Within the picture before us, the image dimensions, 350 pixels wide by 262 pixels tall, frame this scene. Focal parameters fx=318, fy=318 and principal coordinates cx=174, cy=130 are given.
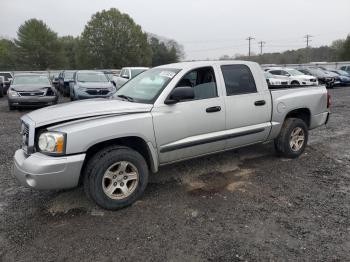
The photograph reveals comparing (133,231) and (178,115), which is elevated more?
(178,115)

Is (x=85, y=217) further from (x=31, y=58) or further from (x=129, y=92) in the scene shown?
(x=31, y=58)

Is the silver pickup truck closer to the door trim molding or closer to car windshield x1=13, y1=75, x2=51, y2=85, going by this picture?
the door trim molding

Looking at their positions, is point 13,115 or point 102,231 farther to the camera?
point 13,115

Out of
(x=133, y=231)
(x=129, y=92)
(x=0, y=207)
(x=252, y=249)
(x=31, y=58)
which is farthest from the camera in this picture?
(x=31, y=58)

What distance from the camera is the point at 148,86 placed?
15.0 feet

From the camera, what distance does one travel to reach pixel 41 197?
14.1ft

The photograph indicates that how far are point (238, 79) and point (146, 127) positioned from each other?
1.80 m

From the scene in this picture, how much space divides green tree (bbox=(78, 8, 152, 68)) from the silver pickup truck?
51680 mm

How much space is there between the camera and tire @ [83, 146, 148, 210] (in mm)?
3670

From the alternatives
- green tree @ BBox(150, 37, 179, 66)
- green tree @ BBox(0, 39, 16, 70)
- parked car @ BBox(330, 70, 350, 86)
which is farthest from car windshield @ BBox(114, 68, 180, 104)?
green tree @ BBox(150, 37, 179, 66)

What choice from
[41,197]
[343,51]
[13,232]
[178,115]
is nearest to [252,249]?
[178,115]

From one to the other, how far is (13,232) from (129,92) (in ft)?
7.83

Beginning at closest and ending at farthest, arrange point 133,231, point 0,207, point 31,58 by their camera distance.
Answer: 1. point 133,231
2. point 0,207
3. point 31,58

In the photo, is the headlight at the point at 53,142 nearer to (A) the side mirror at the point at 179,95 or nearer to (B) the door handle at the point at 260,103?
(A) the side mirror at the point at 179,95
